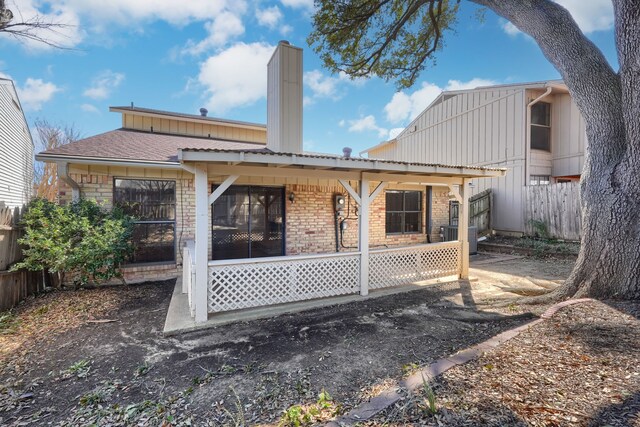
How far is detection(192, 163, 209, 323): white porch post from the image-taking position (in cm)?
450

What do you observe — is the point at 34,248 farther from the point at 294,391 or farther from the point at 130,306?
the point at 294,391

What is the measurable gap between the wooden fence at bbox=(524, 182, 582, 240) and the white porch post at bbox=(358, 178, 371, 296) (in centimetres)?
811

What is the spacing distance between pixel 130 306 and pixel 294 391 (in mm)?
4097

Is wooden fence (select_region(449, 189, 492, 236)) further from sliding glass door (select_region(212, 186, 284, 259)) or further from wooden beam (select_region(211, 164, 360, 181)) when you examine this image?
wooden beam (select_region(211, 164, 360, 181))

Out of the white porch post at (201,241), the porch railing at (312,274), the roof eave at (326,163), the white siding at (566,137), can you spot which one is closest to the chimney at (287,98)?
the roof eave at (326,163)

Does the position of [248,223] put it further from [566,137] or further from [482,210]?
[566,137]

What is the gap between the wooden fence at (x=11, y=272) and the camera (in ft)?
16.6

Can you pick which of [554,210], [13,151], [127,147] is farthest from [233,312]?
[13,151]

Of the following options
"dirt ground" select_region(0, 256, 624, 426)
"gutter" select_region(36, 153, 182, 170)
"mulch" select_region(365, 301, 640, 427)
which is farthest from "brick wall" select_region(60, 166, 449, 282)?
"mulch" select_region(365, 301, 640, 427)

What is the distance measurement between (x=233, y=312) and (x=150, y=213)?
3.44 metres

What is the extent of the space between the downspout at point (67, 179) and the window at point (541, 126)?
15.1 m

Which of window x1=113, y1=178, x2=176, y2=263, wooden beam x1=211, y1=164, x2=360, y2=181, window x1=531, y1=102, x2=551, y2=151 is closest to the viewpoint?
wooden beam x1=211, y1=164, x2=360, y2=181

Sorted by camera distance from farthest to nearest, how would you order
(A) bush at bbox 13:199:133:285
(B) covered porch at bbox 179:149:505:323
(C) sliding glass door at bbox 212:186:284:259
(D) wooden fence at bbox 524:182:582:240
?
(D) wooden fence at bbox 524:182:582:240, (C) sliding glass door at bbox 212:186:284:259, (A) bush at bbox 13:199:133:285, (B) covered porch at bbox 179:149:505:323

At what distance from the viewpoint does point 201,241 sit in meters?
4.52
